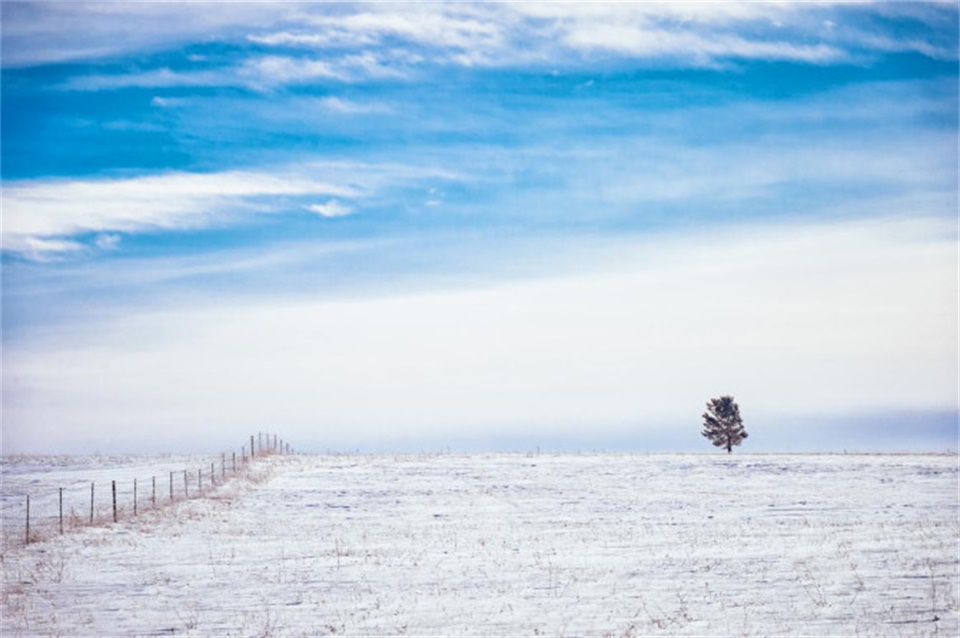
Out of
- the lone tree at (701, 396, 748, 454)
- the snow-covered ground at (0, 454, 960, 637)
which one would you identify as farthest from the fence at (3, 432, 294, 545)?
the lone tree at (701, 396, 748, 454)

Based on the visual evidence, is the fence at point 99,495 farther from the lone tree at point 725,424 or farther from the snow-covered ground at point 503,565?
the lone tree at point 725,424

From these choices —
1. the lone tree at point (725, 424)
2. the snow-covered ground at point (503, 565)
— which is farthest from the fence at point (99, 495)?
the lone tree at point (725, 424)

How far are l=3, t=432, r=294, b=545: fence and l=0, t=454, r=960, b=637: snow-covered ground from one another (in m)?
1.30

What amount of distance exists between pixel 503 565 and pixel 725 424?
180 ft

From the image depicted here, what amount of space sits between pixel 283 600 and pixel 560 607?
596 centimetres

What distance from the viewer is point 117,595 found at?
21.0 metres

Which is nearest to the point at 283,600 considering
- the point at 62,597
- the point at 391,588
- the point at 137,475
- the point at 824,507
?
the point at 391,588

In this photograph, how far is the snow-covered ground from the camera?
1916cm

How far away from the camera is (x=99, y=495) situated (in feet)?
142

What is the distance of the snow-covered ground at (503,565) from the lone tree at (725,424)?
30679 mm

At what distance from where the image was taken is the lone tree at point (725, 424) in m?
76.0

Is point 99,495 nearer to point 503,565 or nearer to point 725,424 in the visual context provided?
point 503,565

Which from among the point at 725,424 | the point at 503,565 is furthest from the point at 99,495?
the point at 725,424

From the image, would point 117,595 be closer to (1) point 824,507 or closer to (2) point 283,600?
(2) point 283,600
